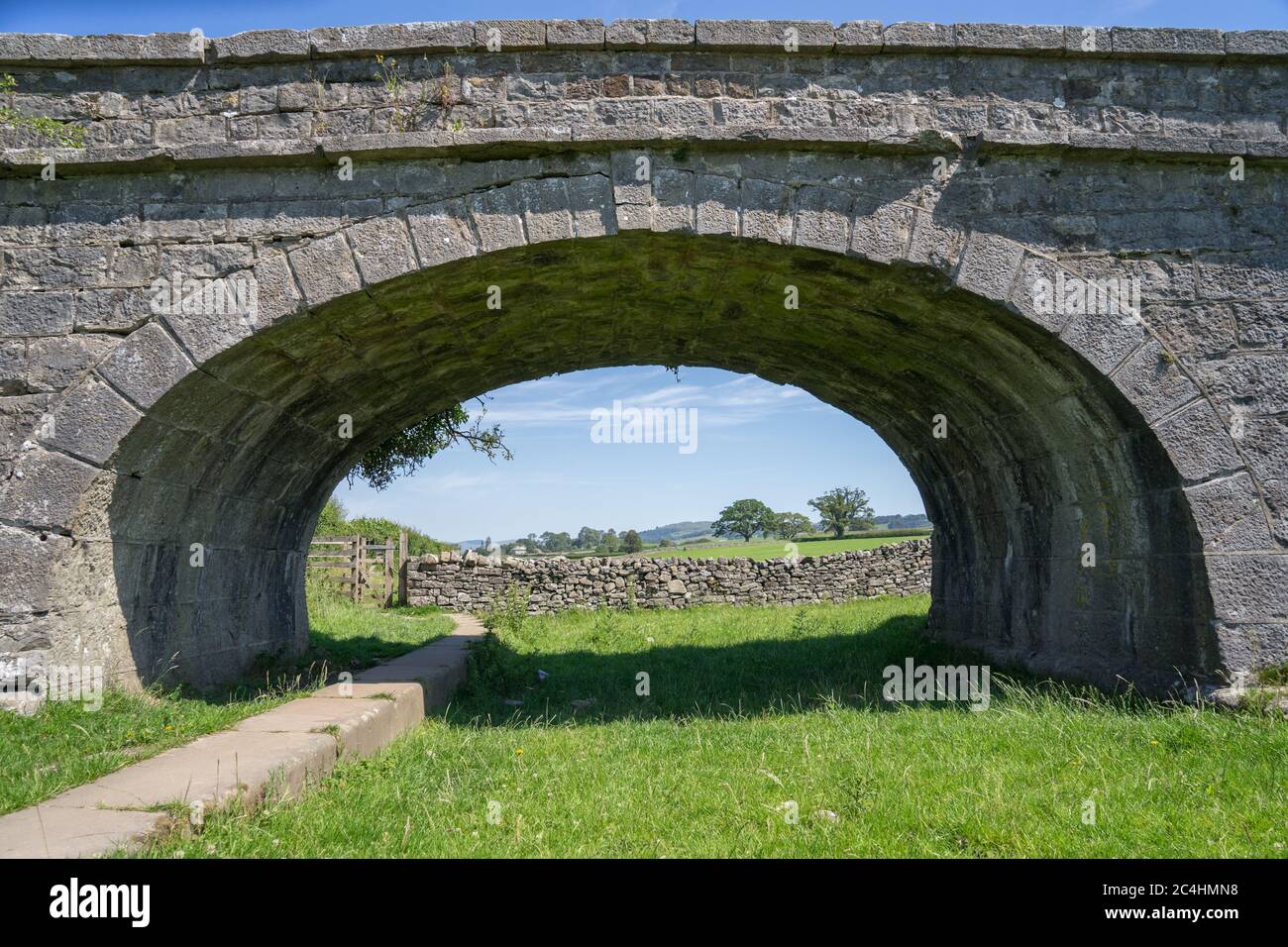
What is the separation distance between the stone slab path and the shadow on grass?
1.16m

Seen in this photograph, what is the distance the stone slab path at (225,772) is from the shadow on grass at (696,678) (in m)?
1.16

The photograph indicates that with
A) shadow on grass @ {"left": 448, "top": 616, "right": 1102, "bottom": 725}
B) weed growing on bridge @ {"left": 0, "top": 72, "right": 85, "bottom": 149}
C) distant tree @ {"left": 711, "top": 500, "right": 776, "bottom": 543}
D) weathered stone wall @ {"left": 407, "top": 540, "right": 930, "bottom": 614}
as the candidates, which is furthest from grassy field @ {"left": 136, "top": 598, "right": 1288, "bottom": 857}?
distant tree @ {"left": 711, "top": 500, "right": 776, "bottom": 543}

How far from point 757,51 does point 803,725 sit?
14.6 feet

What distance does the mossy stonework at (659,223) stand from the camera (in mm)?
5691

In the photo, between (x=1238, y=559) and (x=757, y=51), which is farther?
(x=757, y=51)

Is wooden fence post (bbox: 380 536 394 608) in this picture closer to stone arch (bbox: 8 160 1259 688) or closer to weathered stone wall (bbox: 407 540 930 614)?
weathered stone wall (bbox: 407 540 930 614)

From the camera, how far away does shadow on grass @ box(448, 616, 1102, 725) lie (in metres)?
7.07

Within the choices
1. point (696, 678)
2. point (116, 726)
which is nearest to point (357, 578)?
point (696, 678)

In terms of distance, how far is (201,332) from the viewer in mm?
5711

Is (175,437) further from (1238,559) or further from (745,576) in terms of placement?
(745,576)

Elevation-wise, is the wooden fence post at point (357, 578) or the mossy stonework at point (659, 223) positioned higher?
the mossy stonework at point (659, 223)

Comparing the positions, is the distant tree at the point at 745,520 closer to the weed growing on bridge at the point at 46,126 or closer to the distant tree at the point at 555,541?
the distant tree at the point at 555,541

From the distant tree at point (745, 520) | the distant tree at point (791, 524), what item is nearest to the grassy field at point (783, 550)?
the distant tree at point (791, 524)
